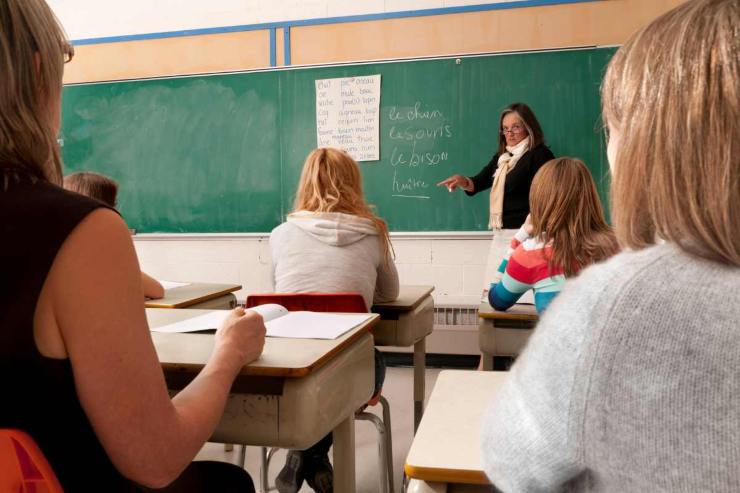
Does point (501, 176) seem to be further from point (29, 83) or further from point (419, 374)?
point (29, 83)

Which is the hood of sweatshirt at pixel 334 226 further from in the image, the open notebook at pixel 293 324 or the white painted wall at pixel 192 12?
the white painted wall at pixel 192 12

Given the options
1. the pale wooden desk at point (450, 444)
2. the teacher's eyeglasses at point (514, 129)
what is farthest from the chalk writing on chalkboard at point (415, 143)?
the pale wooden desk at point (450, 444)

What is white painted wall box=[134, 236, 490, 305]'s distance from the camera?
3.98 metres

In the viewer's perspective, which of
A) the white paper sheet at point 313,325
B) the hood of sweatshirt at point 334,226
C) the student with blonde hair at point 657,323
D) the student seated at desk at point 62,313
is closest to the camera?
the student with blonde hair at point 657,323

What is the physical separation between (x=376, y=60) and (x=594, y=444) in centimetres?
372

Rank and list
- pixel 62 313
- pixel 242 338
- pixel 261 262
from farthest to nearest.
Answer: pixel 261 262 → pixel 242 338 → pixel 62 313

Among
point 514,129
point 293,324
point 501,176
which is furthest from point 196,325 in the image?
point 514,129

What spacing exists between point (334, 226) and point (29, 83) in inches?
54.4

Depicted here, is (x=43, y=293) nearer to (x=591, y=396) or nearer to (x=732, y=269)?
(x=591, y=396)

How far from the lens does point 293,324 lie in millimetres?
1401

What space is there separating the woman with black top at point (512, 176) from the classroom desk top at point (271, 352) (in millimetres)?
2350

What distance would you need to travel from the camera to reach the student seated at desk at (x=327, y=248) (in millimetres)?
2010

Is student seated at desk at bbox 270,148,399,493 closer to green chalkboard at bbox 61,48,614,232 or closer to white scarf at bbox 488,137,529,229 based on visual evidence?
white scarf at bbox 488,137,529,229

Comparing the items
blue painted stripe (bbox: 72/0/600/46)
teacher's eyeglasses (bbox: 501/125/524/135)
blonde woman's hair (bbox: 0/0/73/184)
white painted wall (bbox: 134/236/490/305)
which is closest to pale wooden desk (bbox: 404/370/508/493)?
blonde woman's hair (bbox: 0/0/73/184)
